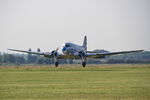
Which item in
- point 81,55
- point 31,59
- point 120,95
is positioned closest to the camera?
point 120,95

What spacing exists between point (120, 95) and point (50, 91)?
184 inches

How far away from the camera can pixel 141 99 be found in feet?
75.0

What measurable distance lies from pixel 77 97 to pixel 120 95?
2428mm

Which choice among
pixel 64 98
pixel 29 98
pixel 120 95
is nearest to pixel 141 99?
pixel 120 95

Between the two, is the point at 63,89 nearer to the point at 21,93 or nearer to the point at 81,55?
the point at 21,93

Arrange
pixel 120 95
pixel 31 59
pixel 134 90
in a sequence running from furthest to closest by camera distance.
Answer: pixel 31 59 → pixel 134 90 → pixel 120 95

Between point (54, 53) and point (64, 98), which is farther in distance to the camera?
point (54, 53)

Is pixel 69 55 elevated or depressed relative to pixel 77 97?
elevated

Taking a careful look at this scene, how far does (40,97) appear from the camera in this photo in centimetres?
2428

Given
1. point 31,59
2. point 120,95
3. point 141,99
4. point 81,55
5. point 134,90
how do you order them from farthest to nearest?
point 31,59 → point 81,55 → point 134,90 → point 120,95 → point 141,99

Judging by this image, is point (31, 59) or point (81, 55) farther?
point (31, 59)

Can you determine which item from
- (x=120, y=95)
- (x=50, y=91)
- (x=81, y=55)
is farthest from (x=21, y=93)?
(x=81, y=55)

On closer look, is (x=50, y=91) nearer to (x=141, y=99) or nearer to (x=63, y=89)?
(x=63, y=89)

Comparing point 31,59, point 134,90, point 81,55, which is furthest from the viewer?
point 31,59
